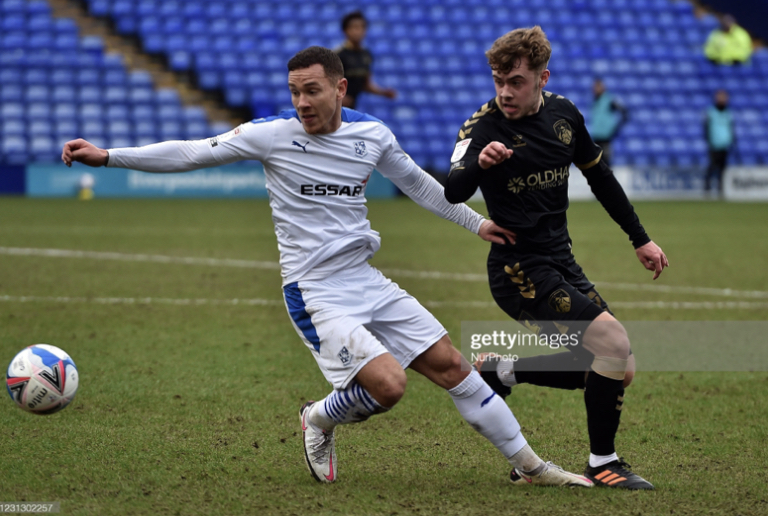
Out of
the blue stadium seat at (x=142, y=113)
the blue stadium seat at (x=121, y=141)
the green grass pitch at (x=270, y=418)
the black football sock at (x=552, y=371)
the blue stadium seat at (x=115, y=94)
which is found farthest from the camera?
the blue stadium seat at (x=115, y=94)

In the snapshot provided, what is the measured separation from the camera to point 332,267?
3.66m

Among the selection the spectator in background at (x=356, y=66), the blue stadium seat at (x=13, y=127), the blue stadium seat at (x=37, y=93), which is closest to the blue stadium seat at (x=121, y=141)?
the blue stadium seat at (x=13, y=127)

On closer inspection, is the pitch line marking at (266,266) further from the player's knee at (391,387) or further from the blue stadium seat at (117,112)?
the blue stadium seat at (117,112)

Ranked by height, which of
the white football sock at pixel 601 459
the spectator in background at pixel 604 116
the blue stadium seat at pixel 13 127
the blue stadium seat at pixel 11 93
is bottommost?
the blue stadium seat at pixel 13 127

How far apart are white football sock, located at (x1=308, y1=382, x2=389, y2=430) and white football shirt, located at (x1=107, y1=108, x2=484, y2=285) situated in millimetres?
455

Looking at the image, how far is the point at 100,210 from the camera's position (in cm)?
1631

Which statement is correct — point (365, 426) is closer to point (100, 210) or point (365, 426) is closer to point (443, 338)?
point (443, 338)

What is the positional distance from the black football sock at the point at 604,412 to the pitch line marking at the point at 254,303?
3.88 metres

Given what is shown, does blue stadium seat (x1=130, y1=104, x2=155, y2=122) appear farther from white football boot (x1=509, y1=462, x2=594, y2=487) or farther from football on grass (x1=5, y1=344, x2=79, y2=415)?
white football boot (x1=509, y1=462, x2=594, y2=487)

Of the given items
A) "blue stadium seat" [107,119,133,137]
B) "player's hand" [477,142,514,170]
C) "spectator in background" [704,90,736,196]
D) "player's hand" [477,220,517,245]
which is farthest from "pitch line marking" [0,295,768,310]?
"spectator in background" [704,90,736,196]

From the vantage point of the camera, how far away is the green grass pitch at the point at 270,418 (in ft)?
11.1

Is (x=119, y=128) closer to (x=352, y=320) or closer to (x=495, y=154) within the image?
(x=352, y=320)

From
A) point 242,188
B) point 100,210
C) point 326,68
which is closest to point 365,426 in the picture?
point 326,68

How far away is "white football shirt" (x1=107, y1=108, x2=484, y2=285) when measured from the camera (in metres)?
3.65
